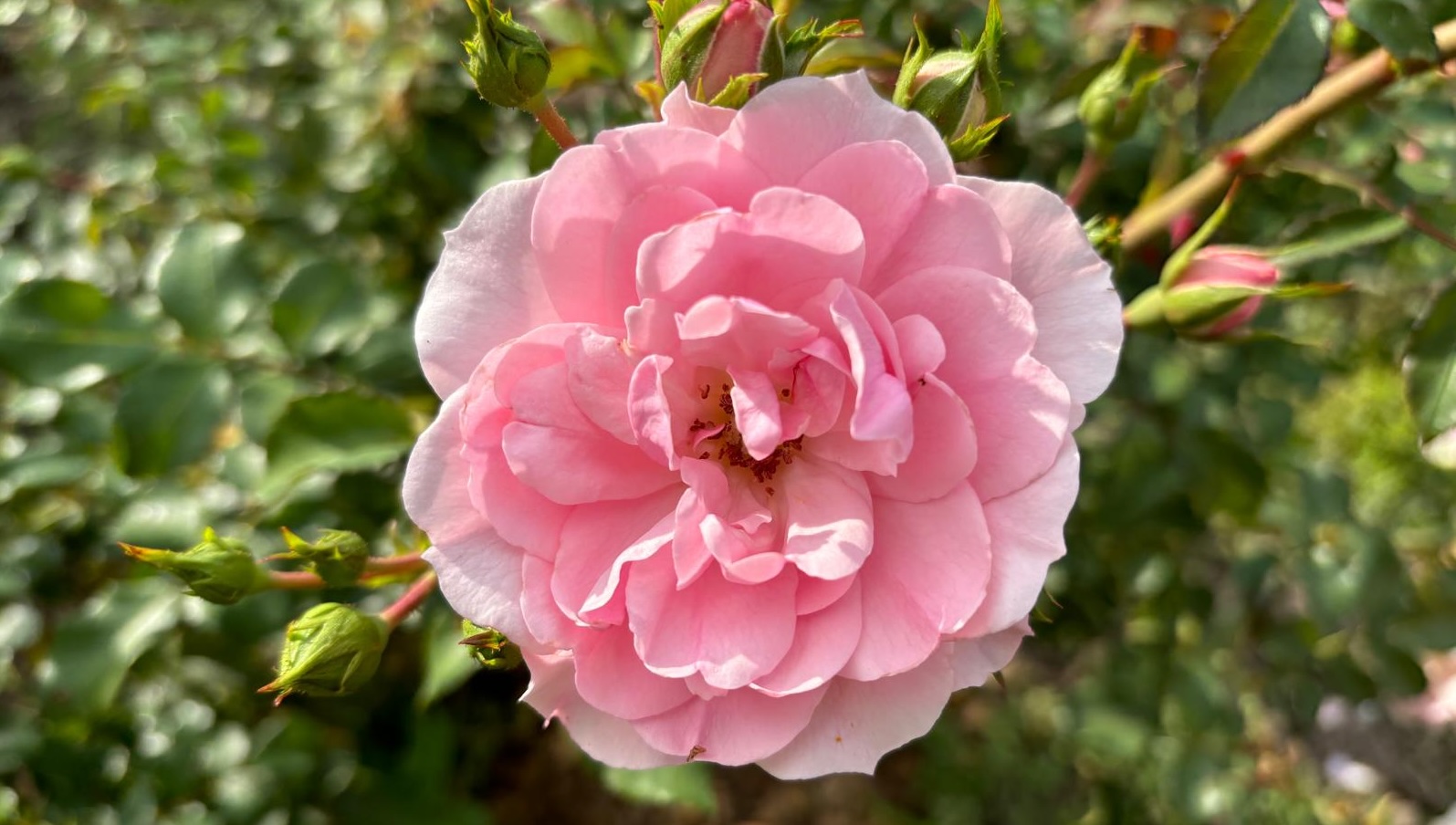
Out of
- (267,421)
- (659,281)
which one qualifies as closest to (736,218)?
(659,281)

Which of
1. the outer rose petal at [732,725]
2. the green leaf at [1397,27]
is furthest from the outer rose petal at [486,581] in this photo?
the green leaf at [1397,27]

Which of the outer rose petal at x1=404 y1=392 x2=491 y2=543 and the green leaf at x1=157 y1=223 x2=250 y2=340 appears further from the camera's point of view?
the green leaf at x1=157 y1=223 x2=250 y2=340

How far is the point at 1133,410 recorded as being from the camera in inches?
71.1

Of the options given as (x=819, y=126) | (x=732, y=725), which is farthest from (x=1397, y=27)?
(x=732, y=725)

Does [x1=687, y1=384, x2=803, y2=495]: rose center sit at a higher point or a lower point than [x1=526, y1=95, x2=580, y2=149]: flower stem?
lower

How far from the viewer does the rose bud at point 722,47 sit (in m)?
0.85

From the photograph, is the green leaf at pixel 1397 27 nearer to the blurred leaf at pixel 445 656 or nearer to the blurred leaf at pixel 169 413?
the blurred leaf at pixel 445 656

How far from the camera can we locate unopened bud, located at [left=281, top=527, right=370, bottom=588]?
3.20 ft

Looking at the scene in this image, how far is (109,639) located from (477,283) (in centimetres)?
109

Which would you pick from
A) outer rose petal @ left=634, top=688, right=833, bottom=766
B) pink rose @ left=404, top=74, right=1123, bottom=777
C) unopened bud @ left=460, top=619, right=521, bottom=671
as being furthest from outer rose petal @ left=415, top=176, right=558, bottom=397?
outer rose petal @ left=634, top=688, right=833, bottom=766

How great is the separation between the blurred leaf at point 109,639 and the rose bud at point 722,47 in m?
1.17

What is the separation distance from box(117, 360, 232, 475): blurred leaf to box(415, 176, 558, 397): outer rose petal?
2.59 ft

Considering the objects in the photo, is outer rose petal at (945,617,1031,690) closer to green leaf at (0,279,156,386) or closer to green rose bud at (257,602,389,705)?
green rose bud at (257,602,389,705)

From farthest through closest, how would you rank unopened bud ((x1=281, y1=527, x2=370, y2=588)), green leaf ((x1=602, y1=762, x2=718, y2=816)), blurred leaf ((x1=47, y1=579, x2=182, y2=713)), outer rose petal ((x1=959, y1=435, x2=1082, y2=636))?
1. green leaf ((x1=602, y1=762, x2=718, y2=816))
2. blurred leaf ((x1=47, y1=579, x2=182, y2=713))
3. unopened bud ((x1=281, y1=527, x2=370, y2=588))
4. outer rose petal ((x1=959, y1=435, x2=1082, y2=636))
